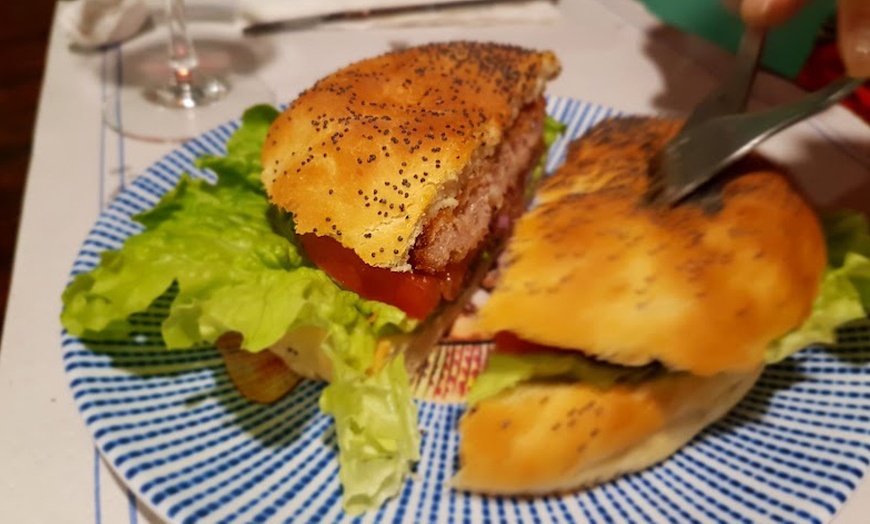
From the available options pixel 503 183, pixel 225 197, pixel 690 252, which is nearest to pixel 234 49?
pixel 225 197

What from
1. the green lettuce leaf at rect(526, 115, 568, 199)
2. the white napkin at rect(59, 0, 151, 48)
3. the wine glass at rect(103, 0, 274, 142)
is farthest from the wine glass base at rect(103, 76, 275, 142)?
the green lettuce leaf at rect(526, 115, 568, 199)

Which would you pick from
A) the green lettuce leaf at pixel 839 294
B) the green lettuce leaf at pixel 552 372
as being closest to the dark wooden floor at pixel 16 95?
the green lettuce leaf at pixel 552 372

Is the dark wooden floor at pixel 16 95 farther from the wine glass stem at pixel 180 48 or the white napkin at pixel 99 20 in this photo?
the wine glass stem at pixel 180 48

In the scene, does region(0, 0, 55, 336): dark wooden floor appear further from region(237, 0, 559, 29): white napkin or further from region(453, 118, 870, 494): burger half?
region(453, 118, 870, 494): burger half

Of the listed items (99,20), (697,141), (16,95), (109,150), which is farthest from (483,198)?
(16,95)

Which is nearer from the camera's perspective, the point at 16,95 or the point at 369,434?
the point at 369,434

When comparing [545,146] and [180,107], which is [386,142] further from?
[180,107]
